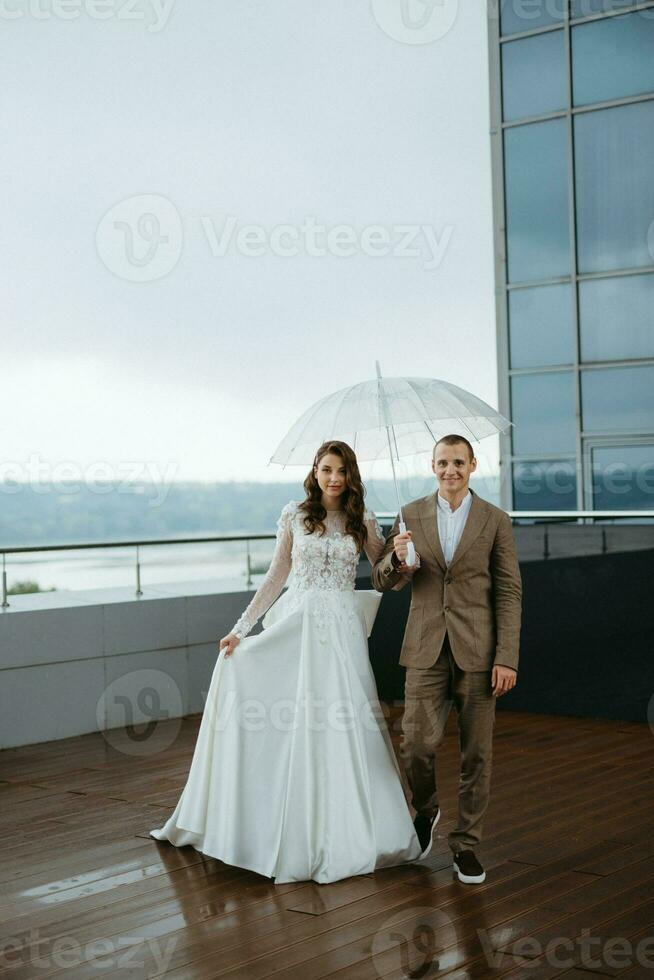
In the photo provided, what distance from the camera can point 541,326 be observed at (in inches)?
429

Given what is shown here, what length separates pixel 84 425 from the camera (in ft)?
130

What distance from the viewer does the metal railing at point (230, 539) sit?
693 centimetres

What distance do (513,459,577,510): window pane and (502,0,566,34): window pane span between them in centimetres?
415

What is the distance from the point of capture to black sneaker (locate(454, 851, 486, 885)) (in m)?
3.97

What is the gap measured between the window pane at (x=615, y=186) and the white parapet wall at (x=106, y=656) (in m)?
5.00

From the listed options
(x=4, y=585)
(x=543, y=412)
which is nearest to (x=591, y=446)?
(x=543, y=412)

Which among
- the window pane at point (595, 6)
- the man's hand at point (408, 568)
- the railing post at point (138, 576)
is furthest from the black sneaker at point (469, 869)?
the window pane at point (595, 6)

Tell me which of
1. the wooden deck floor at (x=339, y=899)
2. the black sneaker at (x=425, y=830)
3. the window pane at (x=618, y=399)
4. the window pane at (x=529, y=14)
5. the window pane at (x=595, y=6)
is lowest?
the wooden deck floor at (x=339, y=899)

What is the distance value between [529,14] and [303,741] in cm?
884

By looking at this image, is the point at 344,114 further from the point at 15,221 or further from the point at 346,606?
the point at 15,221

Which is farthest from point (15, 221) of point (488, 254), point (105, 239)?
point (105, 239)

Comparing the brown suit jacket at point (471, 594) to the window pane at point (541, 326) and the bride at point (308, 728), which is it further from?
the window pane at point (541, 326)

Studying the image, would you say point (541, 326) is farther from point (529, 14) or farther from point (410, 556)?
point (410, 556)

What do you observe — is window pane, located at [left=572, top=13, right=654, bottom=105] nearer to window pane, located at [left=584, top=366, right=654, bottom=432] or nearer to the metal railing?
window pane, located at [left=584, top=366, right=654, bottom=432]
